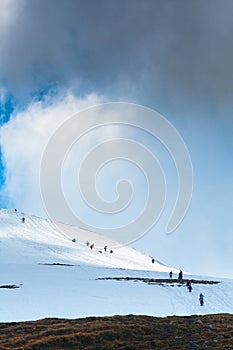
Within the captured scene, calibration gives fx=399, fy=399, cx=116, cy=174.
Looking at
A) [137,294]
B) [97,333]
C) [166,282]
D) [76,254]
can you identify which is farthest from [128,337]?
[76,254]

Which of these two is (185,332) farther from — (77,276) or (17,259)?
(17,259)

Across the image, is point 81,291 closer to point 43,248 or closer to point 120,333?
point 120,333

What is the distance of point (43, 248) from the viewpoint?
71375 millimetres

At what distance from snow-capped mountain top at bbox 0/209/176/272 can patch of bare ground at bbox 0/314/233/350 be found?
34926 millimetres

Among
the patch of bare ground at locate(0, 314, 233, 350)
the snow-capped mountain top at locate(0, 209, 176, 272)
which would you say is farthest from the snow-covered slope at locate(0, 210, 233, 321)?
the patch of bare ground at locate(0, 314, 233, 350)

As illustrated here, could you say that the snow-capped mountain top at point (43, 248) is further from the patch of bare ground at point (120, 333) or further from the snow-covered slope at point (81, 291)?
the patch of bare ground at point (120, 333)

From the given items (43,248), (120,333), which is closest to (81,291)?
(120,333)

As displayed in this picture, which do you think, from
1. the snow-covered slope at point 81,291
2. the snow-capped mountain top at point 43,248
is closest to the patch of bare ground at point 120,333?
the snow-covered slope at point 81,291

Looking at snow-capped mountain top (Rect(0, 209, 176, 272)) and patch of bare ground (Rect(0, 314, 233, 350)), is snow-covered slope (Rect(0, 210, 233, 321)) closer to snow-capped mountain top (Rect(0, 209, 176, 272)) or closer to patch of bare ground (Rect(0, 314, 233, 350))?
snow-capped mountain top (Rect(0, 209, 176, 272))

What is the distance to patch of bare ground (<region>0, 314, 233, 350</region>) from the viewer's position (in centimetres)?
2138

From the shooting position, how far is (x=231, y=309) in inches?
1503

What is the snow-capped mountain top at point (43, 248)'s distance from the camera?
6481 cm

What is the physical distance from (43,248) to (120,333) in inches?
1948

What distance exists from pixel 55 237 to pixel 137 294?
47789mm
